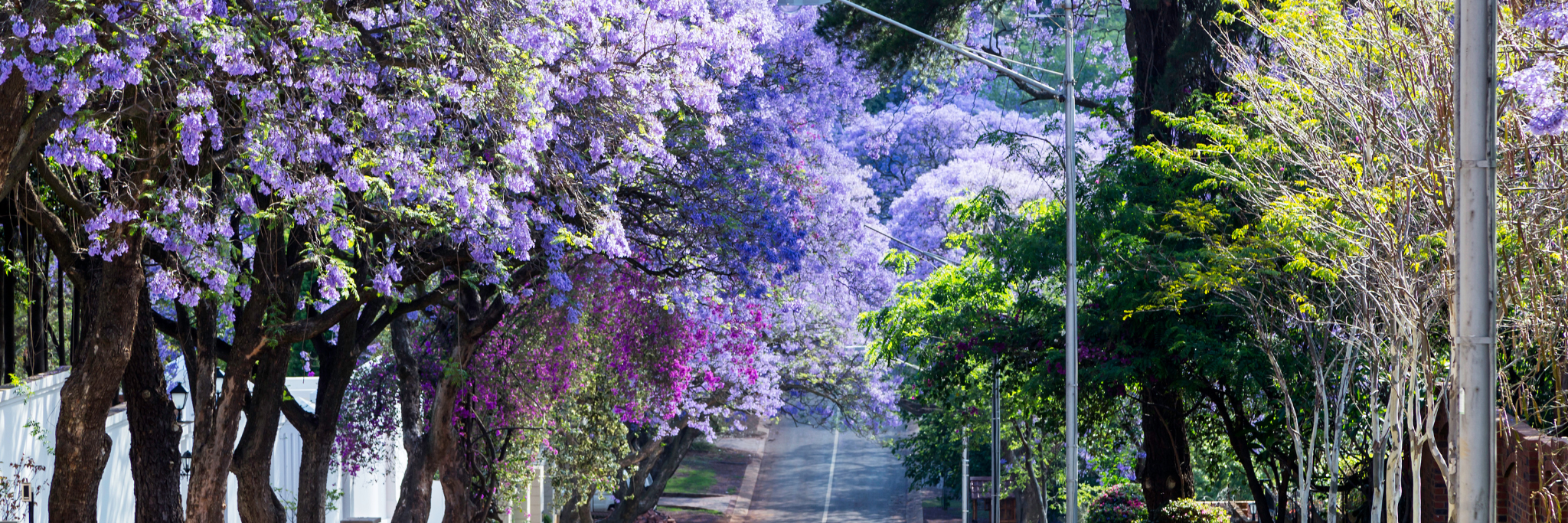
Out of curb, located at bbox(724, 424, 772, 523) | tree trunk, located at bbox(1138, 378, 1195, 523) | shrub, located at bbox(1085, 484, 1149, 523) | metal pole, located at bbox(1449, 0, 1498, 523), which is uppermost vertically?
metal pole, located at bbox(1449, 0, 1498, 523)

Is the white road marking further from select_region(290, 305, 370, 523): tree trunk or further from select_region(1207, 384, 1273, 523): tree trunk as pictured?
select_region(290, 305, 370, 523): tree trunk

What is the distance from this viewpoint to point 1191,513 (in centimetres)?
1738

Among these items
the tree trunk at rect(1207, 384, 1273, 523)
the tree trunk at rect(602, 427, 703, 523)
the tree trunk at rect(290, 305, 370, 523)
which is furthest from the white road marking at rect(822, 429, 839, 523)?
the tree trunk at rect(290, 305, 370, 523)

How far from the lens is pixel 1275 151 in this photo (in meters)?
12.8

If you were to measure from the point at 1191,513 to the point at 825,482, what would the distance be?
2288cm

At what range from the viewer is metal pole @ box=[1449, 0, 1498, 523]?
570 centimetres

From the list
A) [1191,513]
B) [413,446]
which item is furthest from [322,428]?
[1191,513]

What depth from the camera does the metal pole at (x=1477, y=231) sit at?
5.70 metres

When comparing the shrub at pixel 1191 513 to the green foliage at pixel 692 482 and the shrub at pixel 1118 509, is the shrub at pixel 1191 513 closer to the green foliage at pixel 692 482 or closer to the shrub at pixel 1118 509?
the shrub at pixel 1118 509

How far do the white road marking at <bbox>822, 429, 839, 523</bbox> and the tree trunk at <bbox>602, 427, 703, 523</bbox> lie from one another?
5.42 m

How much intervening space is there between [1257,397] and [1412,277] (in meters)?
6.22

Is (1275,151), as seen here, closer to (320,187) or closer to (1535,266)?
(1535,266)

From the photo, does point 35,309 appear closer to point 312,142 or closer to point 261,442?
point 261,442

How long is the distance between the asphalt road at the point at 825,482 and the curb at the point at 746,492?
0.17m
